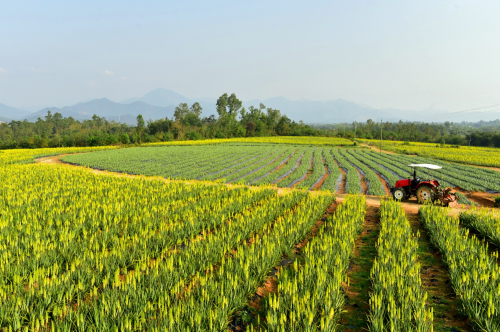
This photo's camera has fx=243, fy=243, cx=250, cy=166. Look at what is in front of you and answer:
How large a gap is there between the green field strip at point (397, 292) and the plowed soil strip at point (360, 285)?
0.27m

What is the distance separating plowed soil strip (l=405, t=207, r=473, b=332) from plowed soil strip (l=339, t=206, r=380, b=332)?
1220 millimetres

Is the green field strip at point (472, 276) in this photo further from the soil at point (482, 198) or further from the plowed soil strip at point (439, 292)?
the soil at point (482, 198)

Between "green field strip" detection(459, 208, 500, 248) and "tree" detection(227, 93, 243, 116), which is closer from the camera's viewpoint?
"green field strip" detection(459, 208, 500, 248)

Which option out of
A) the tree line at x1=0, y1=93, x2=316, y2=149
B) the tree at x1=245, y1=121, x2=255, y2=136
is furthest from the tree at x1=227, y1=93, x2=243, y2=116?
the tree at x1=245, y1=121, x2=255, y2=136

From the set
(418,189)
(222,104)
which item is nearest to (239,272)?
(418,189)

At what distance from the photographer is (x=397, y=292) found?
4.66 m

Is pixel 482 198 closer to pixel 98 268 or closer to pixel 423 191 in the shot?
pixel 423 191

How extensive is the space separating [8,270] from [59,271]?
0.88 metres

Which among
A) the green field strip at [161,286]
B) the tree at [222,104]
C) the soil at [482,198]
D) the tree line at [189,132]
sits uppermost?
the tree at [222,104]

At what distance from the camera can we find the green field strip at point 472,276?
414cm

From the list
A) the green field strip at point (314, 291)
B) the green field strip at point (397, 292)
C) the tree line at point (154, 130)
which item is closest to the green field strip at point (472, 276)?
the green field strip at point (397, 292)

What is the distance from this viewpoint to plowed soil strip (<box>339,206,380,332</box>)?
4.63 m

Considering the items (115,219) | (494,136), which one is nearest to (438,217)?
(115,219)

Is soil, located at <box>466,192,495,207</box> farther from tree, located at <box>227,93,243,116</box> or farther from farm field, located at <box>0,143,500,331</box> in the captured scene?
tree, located at <box>227,93,243,116</box>
